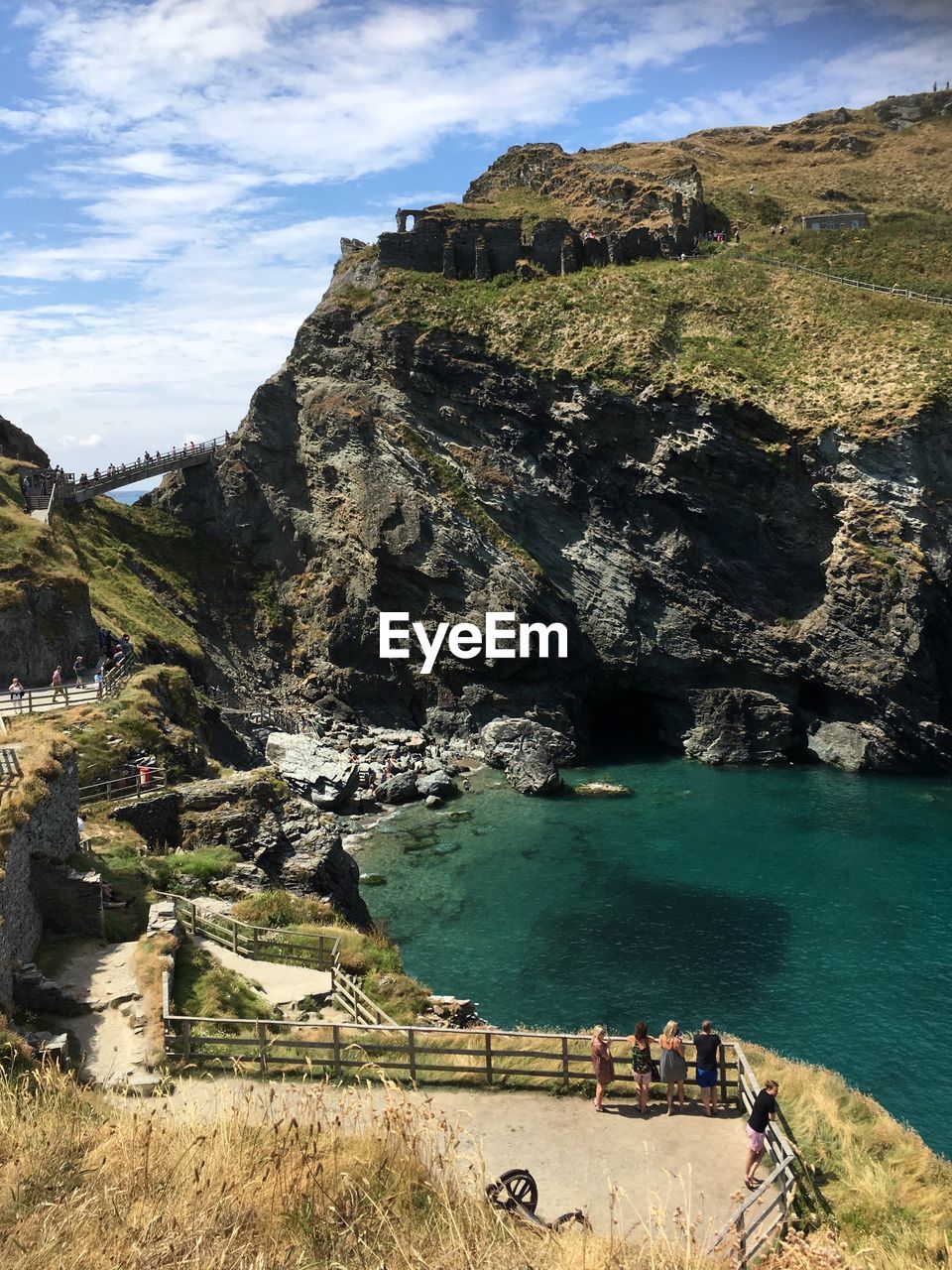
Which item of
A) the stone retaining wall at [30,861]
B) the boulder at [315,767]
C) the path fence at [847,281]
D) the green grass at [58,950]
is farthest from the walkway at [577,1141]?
the path fence at [847,281]

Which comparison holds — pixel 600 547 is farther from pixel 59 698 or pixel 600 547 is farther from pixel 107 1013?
pixel 107 1013

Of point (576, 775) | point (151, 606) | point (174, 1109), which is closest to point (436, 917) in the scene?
point (576, 775)

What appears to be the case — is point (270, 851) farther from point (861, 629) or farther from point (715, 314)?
point (715, 314)

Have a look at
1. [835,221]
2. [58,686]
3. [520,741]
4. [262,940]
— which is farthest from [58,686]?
[835,221]

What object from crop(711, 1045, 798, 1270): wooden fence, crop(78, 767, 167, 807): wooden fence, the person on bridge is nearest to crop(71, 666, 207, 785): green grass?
crop(78, 767, 167, 807): wooden fence

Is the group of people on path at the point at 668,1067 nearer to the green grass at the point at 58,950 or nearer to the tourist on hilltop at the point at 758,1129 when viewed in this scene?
the tourist on hilltop at the point at 758,1129

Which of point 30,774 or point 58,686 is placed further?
point 58,686
